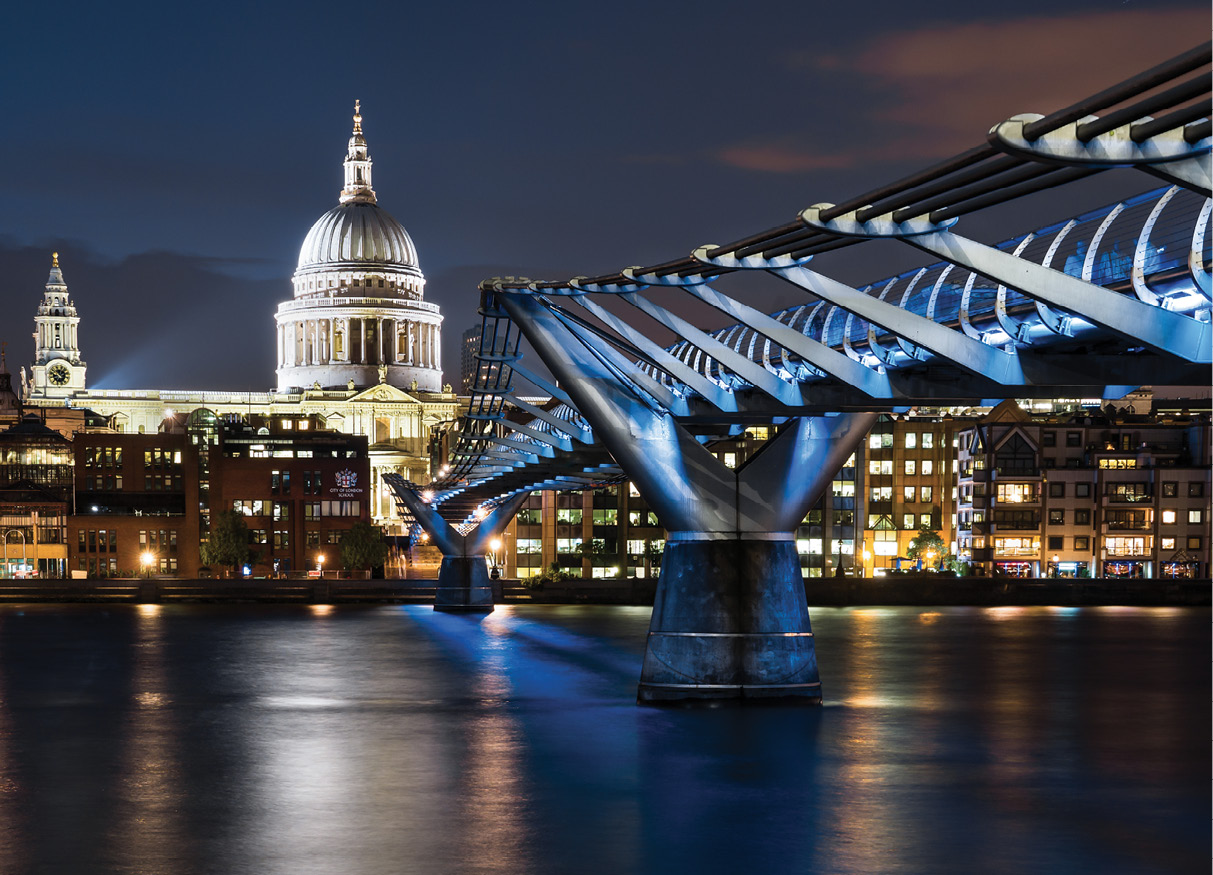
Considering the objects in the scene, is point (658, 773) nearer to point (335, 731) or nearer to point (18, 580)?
point (335, 731)

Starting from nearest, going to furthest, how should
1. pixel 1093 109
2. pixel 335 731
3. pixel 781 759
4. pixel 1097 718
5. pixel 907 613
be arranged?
pixel 1093 109, pixel 781 759, pixel 335 731, pixel 1097 718, pixel 907 613

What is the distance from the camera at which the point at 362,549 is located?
5177 inches

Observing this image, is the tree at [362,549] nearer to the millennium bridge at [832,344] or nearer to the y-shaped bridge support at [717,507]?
the millennium bridge at [832,344]

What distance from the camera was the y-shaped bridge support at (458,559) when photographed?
94.0m

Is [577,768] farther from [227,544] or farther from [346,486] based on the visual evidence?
[346,486]

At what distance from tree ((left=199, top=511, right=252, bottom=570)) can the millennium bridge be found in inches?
3171

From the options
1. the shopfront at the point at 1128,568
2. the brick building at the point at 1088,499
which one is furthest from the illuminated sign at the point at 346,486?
the shopfront at the point at 1128,568

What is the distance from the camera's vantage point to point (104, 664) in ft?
207

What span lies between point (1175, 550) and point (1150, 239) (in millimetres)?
99772

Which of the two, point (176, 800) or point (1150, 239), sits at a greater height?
point (1150, 239)

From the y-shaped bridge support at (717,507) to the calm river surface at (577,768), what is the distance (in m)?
1.39

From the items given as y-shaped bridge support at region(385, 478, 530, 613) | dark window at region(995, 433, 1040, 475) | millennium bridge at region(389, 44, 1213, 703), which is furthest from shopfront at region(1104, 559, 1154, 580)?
millennium bridge at region(389, 44, 1213, 703)

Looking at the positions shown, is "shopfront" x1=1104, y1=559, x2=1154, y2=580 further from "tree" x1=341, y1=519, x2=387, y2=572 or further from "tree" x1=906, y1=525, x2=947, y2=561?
"tree" x1=341, y1=519, x2=387, y2=572

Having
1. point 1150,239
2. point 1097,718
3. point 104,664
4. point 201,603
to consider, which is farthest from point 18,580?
point 1150,239
